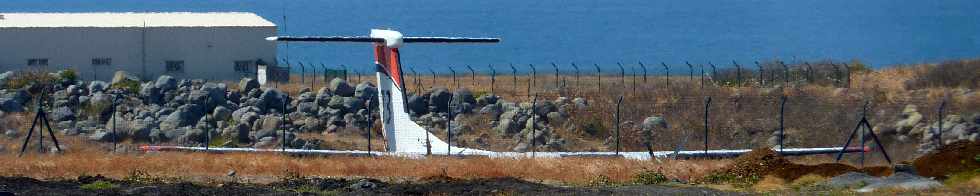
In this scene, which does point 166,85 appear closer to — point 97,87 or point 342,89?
point 97,87

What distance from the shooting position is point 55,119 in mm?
48625

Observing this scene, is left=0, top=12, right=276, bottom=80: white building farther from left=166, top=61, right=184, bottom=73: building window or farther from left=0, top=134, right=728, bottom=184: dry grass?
left=0, top=134, right=728, bottom=184: dry grass

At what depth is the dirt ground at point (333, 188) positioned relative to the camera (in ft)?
69.7

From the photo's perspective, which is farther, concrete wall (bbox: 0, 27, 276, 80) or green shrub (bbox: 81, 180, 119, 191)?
concrete wall (bbox: 0, 27, 276, 80)

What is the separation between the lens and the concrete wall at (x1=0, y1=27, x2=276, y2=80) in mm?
59406

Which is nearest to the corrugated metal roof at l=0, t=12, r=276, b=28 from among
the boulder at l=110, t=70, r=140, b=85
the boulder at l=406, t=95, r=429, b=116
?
the boulder at l=110, t=70, r=140, b=85

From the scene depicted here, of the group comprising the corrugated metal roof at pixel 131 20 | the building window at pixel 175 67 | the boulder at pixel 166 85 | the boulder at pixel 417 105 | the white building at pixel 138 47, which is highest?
the corrugated metal roof at pixel 131 20

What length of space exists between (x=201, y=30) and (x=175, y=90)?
8.04m

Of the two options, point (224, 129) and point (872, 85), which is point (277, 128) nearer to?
point (224, 129)

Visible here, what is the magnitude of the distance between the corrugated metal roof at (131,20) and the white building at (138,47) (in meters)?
0.04

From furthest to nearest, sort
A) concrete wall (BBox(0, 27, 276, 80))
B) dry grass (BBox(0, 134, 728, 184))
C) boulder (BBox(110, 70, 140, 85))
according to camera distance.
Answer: concrete wall (BBox(0, 27, 276, 80)) → boulder (BBox(110, 70, 140, 85)) → dry grass (BBox(0, 134, 728, 184))

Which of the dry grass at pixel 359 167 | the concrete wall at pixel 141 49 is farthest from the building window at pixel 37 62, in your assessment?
the dry grass at pixel 359 167

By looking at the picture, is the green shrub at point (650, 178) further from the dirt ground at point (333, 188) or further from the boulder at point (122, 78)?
the boulder at point (122, 78)

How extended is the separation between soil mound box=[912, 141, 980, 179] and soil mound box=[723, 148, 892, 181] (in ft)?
2.34
